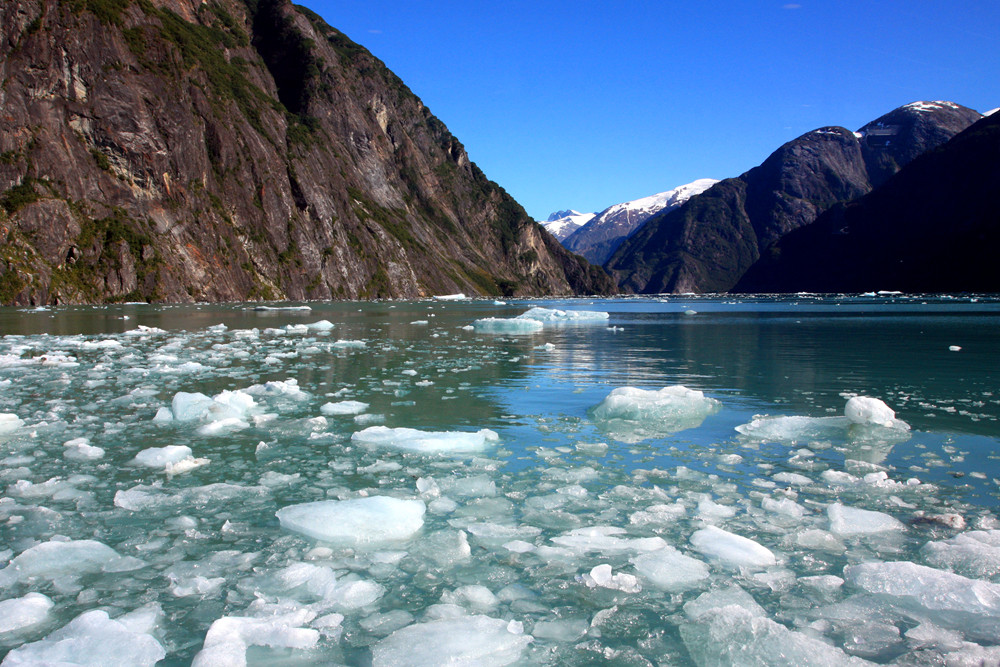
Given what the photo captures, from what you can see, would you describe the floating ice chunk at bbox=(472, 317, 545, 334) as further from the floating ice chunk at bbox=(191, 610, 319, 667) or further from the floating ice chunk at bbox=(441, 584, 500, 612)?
the floating ice chunk at bbox=(191, 610, 319, 667)

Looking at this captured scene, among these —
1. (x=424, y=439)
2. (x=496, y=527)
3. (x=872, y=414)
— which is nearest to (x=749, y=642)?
(x=496, y=527)

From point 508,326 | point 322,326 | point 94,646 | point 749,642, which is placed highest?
point 322,326

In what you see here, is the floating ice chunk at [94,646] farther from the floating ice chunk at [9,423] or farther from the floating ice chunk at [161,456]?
the floating ice chunk at [9,423]

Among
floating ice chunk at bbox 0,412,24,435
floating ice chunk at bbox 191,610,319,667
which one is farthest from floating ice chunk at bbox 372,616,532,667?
floating ice chunk at bbox 0,412,24,435

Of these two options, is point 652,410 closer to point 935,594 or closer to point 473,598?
point 935,594

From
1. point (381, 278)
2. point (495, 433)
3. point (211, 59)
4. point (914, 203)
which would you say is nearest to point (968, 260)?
point (914, 203)

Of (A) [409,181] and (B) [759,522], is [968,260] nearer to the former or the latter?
(A) [409,181]

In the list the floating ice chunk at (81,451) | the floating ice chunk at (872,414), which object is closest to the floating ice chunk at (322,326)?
the floating ice chunk at (81,451)
